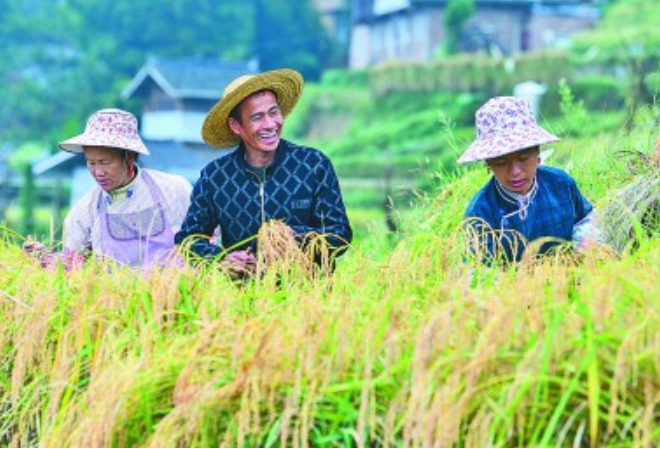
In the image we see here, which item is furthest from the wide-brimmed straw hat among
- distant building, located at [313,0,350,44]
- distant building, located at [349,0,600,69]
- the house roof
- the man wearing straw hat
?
distant building, located at [313,0,350,44]

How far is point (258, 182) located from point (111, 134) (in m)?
0.60

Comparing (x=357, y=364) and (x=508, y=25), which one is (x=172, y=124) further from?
(x=357, y=364)

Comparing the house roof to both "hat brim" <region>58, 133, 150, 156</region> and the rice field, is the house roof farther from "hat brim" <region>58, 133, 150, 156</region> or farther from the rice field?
the rice field

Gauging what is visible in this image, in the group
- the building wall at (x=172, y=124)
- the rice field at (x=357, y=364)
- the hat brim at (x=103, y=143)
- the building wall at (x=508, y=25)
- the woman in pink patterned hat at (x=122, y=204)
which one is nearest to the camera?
the rice field at (x=357, y=364)

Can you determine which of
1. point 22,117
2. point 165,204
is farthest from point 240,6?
point 165,204

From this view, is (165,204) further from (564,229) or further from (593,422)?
(593,422)

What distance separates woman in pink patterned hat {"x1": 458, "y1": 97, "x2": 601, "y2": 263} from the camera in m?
4.93

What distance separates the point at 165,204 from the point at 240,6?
6249cm

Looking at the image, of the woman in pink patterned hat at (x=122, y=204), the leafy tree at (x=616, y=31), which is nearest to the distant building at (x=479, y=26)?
the leafy tree at (x=616, y=31)

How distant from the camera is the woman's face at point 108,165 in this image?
5.94 m

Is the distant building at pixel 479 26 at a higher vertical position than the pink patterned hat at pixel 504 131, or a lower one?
higher

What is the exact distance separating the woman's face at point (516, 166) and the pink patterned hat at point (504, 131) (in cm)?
6

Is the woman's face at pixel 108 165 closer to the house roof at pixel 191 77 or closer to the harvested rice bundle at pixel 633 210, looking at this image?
the harvested rice bundle at pixel 633 210

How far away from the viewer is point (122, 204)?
607 cm
